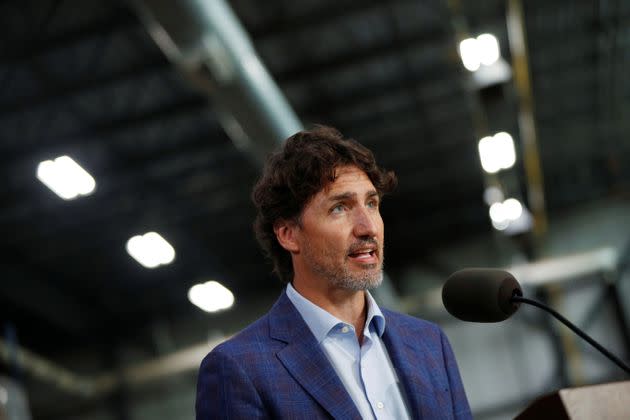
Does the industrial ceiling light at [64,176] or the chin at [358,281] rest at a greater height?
the industrial ceiling light at [64,176]

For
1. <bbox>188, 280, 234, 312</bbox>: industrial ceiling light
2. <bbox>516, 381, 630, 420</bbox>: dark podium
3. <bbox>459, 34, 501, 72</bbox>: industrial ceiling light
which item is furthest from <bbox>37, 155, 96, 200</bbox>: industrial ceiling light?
<bbox>516, 381, 630, 420</bbox>: dark podium

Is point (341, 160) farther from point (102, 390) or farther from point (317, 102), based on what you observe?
point (102, 390)

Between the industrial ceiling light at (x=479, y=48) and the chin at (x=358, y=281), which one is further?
the industrial ceiling light at (x=479, y=48)

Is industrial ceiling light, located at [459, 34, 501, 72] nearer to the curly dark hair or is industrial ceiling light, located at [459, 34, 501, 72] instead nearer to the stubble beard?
the curly dark hair


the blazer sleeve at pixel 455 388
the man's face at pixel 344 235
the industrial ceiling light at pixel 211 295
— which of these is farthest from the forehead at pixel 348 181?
the industrial ceiling light at pixel 211 295

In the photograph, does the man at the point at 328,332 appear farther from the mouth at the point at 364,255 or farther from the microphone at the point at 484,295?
the microphone at the point at 484,295

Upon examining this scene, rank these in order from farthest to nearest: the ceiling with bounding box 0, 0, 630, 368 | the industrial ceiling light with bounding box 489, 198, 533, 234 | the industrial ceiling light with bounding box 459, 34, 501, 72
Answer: the industrial ceiling light with bounding box 489, 198, 533, 234, the ceiling with bounding box 0, 0, 630, 368, the industrial ceiling light with bounding box 459, 34, 501, 72

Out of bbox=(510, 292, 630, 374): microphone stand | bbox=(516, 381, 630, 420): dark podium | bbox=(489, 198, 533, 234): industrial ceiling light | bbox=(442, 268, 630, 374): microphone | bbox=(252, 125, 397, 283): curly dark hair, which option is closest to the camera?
bbox=(516, 381, 630, 420): dark podium

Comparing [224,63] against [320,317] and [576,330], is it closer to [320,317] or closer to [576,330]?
[320,317]

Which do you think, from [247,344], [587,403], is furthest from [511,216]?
[587,403]

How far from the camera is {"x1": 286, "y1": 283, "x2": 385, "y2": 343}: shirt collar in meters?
2.34

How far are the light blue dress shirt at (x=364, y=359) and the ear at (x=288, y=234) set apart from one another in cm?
16

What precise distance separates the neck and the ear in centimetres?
16

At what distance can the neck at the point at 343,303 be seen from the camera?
7.88ft
